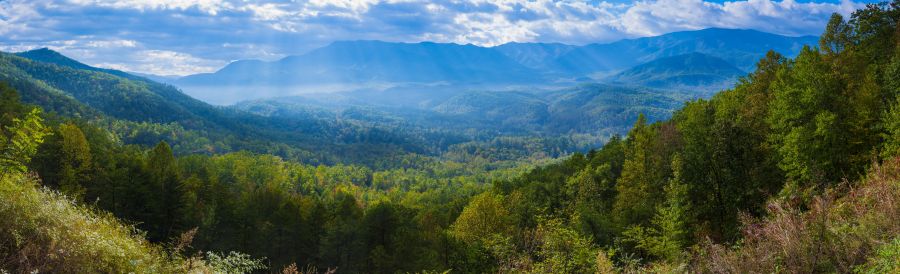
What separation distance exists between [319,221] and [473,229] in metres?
15.0

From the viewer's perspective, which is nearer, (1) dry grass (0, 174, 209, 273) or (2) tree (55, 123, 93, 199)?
(1) dry grass (0, 174, 209, 273)

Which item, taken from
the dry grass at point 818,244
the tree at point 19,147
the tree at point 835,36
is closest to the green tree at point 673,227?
the dry grass at point 818,244

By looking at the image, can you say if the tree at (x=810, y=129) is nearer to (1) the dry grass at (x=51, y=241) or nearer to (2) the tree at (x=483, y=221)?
(2) the tree at (x=483, y=221)

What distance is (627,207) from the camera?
39.1 meters

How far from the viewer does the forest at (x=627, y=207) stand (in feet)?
41.0

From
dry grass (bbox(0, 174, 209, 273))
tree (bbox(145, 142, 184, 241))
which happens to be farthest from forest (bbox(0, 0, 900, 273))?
tree (bbox(145, 142, 184, 241))

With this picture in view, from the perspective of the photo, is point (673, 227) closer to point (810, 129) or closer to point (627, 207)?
point (810, 129)

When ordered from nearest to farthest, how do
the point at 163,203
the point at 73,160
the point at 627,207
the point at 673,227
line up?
the point at 673,227 → the point at 627,207 → the point at 73,160 → the point at 163,203

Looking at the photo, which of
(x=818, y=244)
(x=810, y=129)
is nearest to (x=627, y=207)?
(x=810, y=129)

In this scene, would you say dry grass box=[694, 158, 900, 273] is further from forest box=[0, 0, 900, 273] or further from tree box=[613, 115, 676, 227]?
tree box=[613, 115, 676, 227]

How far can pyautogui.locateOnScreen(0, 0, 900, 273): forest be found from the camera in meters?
12.5

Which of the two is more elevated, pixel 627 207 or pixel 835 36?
pixel 835 36

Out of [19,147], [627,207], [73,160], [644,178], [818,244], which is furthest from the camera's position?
[73,160]

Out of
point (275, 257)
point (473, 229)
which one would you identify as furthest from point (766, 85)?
point (275, 257)
